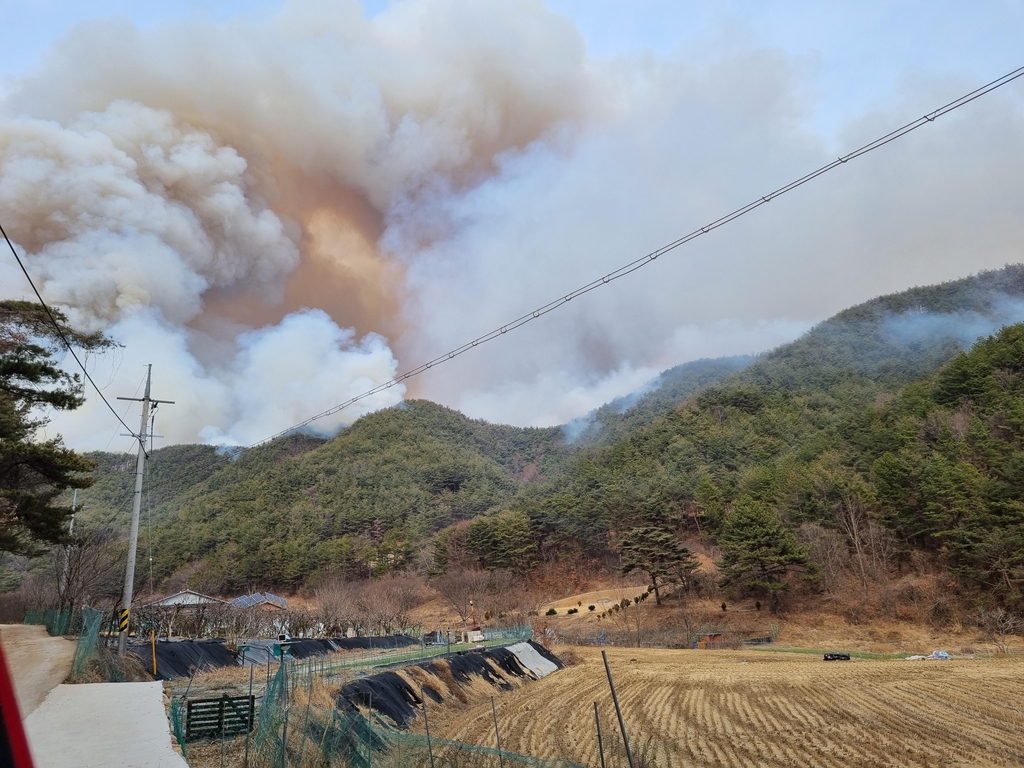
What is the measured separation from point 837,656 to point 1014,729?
1955cm

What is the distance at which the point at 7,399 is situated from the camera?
57.8 feet

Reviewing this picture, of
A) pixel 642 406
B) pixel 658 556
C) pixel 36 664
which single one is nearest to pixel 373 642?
pixel 36 664

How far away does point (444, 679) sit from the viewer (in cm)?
2259

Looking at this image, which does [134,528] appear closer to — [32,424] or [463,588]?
[32,424]

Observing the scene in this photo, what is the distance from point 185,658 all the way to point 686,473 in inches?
Result: 2591

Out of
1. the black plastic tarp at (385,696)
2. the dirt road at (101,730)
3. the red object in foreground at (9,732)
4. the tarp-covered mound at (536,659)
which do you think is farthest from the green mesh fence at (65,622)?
the red object in foreground at (9,732)

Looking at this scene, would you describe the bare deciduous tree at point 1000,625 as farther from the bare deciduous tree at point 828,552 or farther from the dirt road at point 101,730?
the dirt road at point 101,730

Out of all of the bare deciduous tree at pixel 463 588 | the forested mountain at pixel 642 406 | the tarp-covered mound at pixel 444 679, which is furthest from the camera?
the forested mountain at pixel 642 406

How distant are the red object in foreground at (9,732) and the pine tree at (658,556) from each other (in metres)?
56.0

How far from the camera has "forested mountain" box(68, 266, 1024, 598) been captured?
47.8 m

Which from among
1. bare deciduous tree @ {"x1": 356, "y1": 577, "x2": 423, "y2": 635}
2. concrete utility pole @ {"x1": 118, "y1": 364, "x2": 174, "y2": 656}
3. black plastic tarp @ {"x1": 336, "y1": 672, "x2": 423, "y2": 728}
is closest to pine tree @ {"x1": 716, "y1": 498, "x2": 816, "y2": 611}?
bare deciduous tree @ {"x1": 356, "y1": 577, "x2": 423, "y2": 635}

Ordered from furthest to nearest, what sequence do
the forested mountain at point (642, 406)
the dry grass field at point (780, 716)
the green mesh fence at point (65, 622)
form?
the forested mountain at point (642, 406) → the green mesh fence at point (65, 622) → the dry grass field at point (780, 716)

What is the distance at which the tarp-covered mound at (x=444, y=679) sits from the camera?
17438 millimetres

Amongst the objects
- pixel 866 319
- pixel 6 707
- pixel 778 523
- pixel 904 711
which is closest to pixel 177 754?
pixel 6 707
